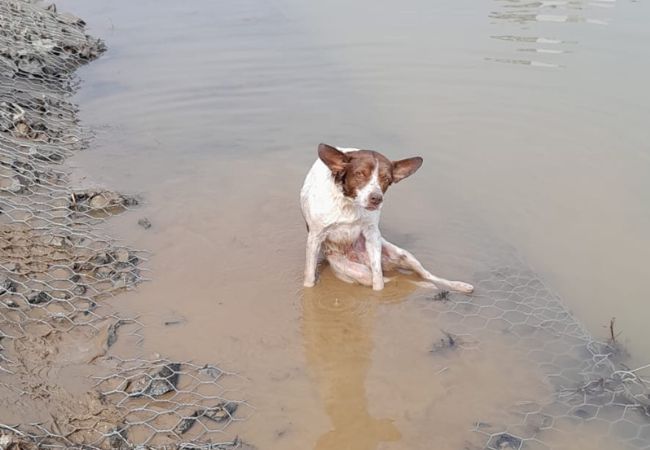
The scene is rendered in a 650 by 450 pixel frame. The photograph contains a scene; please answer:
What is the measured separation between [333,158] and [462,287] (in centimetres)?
149

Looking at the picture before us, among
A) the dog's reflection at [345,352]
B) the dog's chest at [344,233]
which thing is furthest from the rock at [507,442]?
the dog's chest at [344,233]

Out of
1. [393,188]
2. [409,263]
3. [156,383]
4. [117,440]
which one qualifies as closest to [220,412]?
[156,383]

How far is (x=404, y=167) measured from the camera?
4023mm

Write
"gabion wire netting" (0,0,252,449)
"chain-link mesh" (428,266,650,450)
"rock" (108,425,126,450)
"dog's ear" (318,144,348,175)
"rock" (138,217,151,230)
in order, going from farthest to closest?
"rock" (138,217,151,230) < "dog's ear" (318,144,348,175) < "chain-link mesh" (428,266,650,450) < "gabion wire netting" (0,0,252,449) < "rock" (108,425,126,450)

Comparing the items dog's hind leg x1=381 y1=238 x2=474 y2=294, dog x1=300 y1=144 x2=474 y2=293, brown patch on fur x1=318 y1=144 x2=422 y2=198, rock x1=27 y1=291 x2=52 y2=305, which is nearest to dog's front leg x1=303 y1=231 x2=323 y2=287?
dog x1=300 y1=144 x2=474 y2=293

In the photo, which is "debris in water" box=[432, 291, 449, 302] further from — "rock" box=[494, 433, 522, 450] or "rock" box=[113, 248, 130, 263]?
"rock" box=[113, 248, 130, 263]

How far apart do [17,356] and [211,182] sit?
295 centimetres

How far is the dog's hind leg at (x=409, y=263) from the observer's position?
4828 mm

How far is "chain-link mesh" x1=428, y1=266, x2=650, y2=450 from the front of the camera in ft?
11.7

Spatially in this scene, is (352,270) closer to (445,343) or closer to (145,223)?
(445,343)

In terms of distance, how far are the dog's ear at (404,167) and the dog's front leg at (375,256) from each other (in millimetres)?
680

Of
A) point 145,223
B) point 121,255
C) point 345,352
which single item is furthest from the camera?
point 145,223

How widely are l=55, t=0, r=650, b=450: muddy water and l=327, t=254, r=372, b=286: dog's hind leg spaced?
0.25ft

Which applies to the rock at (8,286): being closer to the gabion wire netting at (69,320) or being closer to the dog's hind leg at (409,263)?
the gabion wire netting at (69,320)
